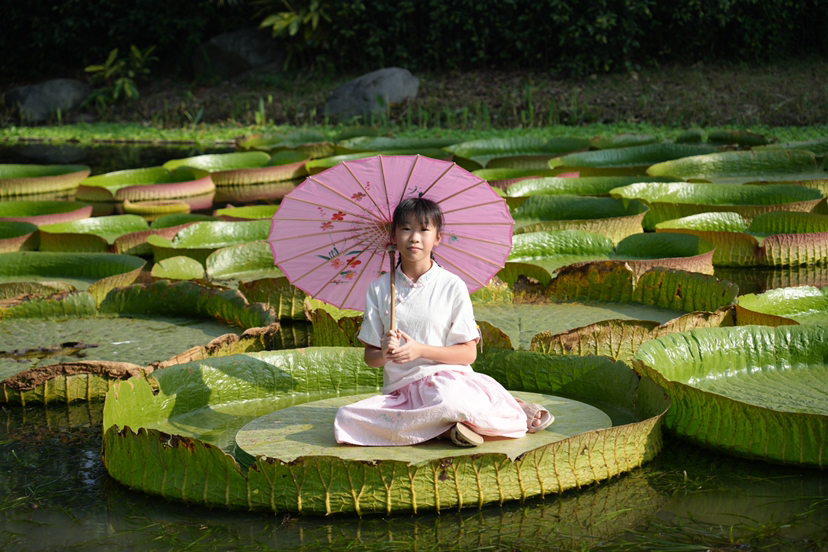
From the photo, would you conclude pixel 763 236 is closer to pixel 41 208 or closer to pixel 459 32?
pixel 41 208

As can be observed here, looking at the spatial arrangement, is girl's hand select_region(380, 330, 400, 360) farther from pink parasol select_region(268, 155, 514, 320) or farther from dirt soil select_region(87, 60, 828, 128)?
dirt soil select_region(87, 60, 828, 128)

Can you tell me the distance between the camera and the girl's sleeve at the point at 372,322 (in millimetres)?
2854

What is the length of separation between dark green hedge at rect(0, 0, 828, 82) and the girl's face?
1369 cm

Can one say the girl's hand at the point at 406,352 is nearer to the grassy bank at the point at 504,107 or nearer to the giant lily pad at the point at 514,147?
the giant lily pad at the point at 514,147

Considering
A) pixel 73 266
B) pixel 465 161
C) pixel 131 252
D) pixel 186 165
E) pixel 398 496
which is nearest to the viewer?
pixel 398 496

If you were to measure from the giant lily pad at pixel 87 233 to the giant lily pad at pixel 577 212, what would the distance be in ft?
8.40

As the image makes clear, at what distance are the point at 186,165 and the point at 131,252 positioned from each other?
4.01 metres

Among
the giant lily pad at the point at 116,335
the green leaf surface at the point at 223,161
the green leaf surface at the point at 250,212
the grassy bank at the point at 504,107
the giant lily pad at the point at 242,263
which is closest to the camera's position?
the giant lily pad at the point at 116,335

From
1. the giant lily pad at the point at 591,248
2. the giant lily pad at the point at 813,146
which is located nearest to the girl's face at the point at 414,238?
the giant lily pad at the point at 591,248

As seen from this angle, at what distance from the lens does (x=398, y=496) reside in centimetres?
252

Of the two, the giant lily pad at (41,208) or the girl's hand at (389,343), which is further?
the giant lily pad at (41,208)

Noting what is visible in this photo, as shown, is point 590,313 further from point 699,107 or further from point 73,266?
point 699,107

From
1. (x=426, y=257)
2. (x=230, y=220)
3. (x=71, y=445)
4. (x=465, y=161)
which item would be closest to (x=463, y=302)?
(x=426, y=257)

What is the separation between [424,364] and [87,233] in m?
4.02
